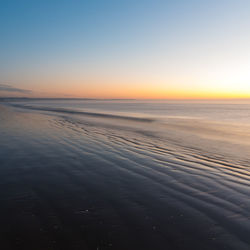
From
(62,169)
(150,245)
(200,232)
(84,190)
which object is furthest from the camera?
(62,169)

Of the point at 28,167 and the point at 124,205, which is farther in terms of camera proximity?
the point at 28,167

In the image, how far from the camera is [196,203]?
5.21 m

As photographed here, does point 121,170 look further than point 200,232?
Yes

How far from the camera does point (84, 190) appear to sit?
19.2ft

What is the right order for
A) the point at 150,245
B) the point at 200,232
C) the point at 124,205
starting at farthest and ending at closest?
the point at 124,205, the point at 200,232, the point at 150,245

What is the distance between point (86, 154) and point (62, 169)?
2.29 meters

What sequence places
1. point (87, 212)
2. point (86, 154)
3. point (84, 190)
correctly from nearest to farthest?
point (87, 212)
point (84, 190)
point (86, 154)

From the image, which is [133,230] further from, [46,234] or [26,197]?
[26,197]

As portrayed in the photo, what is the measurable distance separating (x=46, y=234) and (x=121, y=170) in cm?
422

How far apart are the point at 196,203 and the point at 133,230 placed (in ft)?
7.04

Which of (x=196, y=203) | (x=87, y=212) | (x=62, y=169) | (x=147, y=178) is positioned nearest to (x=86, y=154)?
(x=62, y=169)

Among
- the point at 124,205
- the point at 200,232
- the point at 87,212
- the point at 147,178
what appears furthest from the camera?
the point at 147,178

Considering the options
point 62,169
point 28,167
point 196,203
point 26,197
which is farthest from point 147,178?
point 28,167

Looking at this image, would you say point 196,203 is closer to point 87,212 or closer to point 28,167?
point 87,212
